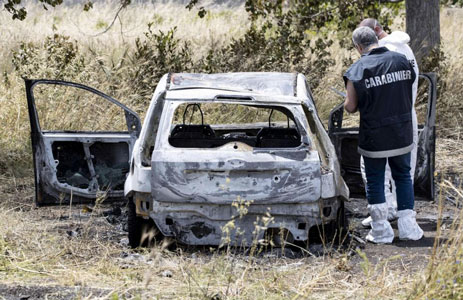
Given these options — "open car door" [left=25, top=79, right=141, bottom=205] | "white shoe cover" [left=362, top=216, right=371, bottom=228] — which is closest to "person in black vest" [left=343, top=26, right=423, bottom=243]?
"white shoe cover" [left=362, top=216, right=371, bottom=228]

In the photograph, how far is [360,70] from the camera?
22.7ft

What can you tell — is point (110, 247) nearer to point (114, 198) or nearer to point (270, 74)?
point (114, 198)

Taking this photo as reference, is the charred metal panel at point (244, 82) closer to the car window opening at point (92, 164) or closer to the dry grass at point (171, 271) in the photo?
the car window opening at point (92, 164)

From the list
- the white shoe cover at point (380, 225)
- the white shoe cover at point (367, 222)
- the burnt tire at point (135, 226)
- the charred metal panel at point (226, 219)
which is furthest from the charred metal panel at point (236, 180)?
the white shoe cover at point (367, 222)

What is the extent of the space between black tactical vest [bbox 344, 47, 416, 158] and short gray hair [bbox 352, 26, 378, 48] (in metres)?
0.10

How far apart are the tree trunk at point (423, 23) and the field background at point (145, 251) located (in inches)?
21.9

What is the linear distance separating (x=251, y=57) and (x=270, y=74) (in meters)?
6.19

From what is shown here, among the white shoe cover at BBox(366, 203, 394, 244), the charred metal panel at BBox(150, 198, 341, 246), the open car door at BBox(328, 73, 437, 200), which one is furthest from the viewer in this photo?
the open car door at BBox(328, 73, 437, 200)

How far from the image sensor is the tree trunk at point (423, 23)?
45.2 ft

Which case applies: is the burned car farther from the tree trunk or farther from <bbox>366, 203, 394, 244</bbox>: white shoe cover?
the tree trunk

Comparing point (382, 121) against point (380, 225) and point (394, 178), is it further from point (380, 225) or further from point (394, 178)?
point (380, 225)

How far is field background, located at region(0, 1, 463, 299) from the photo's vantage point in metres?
5.25

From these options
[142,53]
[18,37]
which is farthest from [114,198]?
[18,37]

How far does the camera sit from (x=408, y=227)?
729cm
